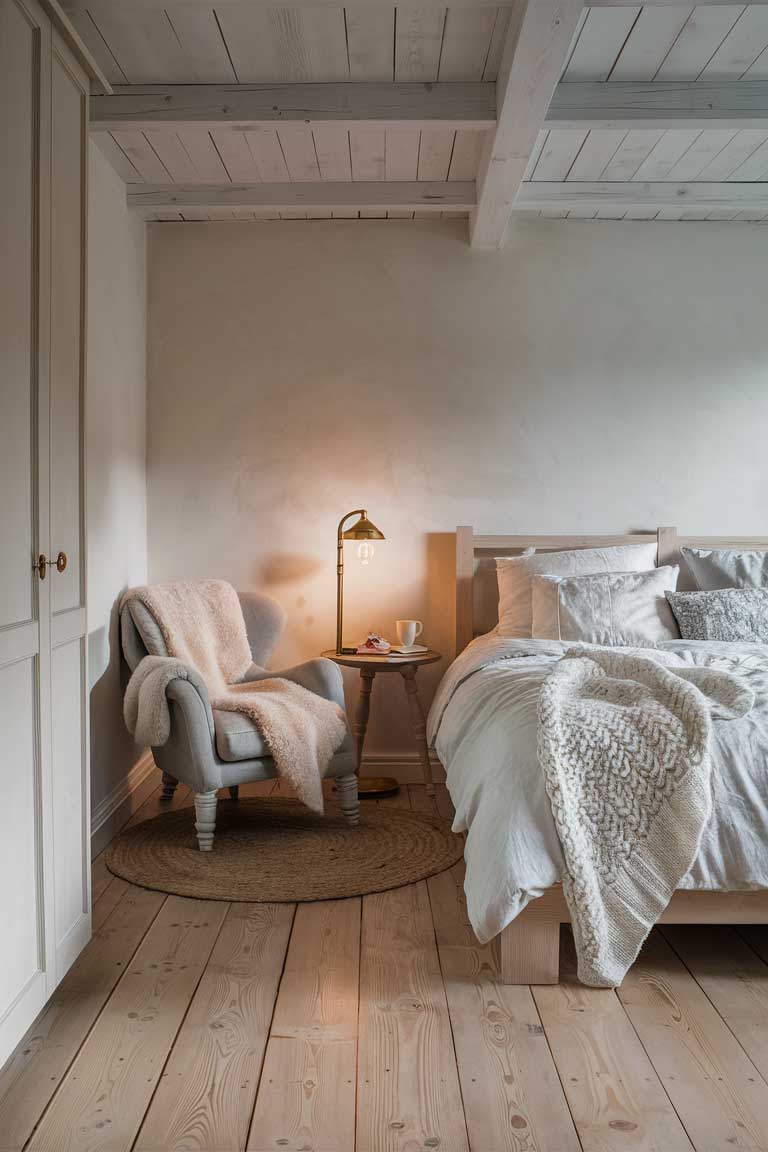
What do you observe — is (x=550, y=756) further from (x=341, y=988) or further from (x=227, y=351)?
(x=227, y=351)

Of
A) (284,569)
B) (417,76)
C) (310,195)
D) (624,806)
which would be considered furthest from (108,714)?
(417,76)

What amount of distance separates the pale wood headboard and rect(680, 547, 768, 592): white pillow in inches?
7.2

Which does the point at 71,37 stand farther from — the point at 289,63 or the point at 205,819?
the point at 205,819

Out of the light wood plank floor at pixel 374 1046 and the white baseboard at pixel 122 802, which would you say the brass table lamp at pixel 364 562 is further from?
the light wood plank floor at pixel 374 1046

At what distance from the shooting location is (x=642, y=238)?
4273mm

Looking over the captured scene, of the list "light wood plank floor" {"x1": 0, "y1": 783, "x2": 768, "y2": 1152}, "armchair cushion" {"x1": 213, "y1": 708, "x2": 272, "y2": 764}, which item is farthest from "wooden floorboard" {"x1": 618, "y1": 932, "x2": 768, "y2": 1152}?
"armchair cushion" {"x1": 213, "y1": 708, "x2": 272, "y2": 764}

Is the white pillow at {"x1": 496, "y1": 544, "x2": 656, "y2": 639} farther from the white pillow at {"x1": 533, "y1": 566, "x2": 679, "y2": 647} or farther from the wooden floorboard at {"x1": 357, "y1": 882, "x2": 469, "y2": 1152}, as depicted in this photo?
the wooden floorboard at {"x1": 357, "y1": 882, "x2": 469, "y2": 1152}

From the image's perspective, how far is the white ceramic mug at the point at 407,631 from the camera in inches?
159

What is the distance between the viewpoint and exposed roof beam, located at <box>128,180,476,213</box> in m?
3.79

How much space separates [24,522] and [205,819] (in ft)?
5.18

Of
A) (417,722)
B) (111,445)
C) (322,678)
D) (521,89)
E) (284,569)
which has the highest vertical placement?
(521,89)

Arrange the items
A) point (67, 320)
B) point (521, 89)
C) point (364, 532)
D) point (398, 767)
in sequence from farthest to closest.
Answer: point (398, 767), point (364, 532), point (521, 89), point (67, 320)

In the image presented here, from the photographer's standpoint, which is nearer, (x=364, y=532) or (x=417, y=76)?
(x=417, y=76)

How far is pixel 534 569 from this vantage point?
387 centimetres
